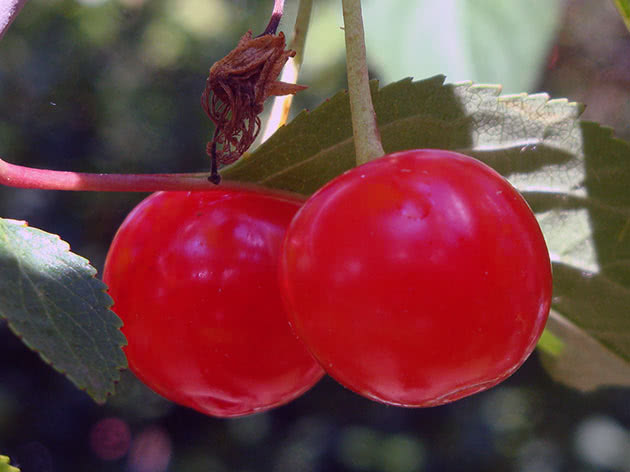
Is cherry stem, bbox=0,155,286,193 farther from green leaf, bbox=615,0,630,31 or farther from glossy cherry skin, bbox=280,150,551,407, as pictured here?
green leaf, bbox=615,0,630,31

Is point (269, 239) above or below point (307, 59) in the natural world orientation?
above

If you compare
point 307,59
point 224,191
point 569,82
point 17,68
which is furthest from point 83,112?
point 224,191

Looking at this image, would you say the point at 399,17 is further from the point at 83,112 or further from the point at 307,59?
the point at 83,112

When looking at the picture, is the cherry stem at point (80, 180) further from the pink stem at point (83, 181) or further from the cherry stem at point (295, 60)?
the cherry stem at point (295, 60)

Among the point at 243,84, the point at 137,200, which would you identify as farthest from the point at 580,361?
the point at 137,200

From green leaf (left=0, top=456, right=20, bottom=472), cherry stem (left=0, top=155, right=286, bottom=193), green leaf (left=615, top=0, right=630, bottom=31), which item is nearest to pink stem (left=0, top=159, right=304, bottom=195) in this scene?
cherry stem (left=0, top=155, right=286, bottom=193)

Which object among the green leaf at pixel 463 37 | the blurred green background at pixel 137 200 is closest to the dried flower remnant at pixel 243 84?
the green leaf at pixel 463 37

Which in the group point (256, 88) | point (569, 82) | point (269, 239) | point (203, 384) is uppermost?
point (256, 88)
